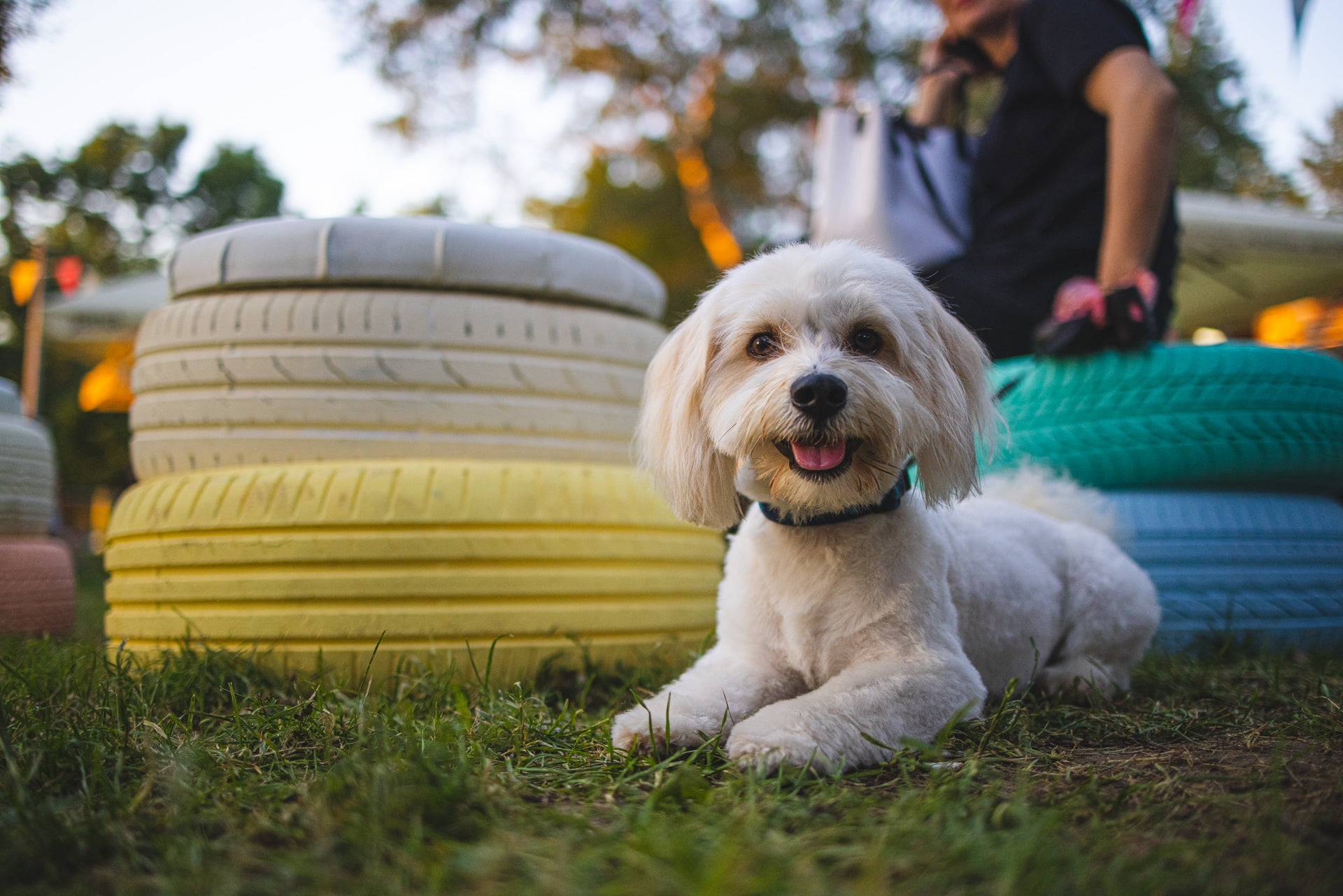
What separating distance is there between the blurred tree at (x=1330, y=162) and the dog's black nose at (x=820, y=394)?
11.5 metres

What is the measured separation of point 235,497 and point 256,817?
171 centimetres

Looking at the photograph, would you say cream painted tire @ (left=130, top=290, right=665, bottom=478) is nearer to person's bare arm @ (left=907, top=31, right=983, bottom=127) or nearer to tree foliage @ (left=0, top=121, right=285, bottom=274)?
person's bare arm @ (left=907, top=31, right=983, bottom=127)

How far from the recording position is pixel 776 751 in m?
1.87

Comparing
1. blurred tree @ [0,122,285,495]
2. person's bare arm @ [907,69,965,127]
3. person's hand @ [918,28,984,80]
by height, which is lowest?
blurred tree @ [0,122,285,495]

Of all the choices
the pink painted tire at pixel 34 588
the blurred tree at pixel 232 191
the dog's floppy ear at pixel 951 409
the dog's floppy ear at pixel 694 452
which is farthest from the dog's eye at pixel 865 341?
the blurred tree at pixel 232 191

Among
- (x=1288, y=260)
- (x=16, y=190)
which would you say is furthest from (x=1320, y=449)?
(x=1288, y=260)

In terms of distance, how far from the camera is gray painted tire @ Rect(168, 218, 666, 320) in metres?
3.30

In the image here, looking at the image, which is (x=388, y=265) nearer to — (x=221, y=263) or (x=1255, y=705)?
(x=221, y=263)

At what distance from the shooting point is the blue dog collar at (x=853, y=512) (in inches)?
92.4

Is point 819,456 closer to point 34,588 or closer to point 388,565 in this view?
point 388,565

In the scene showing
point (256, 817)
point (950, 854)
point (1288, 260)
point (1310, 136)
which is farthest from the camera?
point (1310, 136)

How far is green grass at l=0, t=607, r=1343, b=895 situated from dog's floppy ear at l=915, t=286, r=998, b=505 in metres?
0.61

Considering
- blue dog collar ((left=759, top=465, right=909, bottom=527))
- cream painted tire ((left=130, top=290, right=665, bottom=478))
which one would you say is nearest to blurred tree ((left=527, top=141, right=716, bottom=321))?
cream painted tire ((left=130, top=290, right=665, bottom=478))

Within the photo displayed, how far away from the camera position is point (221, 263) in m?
3.40
